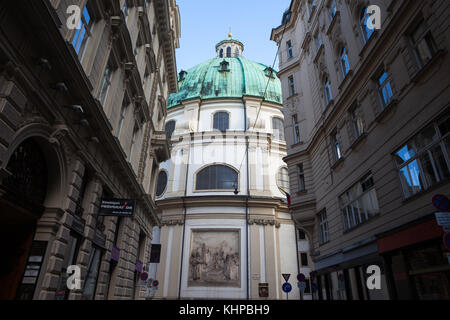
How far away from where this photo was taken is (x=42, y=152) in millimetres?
8688

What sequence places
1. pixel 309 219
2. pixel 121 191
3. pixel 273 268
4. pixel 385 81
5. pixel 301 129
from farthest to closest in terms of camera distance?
pixel 273 268 → pixel 301 129 → pixel 309 219 → pixel 121 191 → pixel 385 81

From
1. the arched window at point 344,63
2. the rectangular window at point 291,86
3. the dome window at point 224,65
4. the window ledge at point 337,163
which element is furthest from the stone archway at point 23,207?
the dome window at point 224,65

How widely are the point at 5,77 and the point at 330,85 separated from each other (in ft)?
47.7

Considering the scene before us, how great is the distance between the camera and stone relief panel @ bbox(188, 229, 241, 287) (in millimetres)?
28656

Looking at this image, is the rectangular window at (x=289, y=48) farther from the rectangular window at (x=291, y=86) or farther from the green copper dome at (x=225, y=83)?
the green copper dome at (x=225, y=83)

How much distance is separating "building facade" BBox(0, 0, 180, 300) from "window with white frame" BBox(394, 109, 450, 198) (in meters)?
9.96

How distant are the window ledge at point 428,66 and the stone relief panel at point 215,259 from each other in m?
24.2

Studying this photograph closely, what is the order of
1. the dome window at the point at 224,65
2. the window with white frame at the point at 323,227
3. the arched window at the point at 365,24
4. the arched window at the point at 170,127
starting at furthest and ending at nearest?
the dome window at the point at 224,65, the arched window at the point at 170,127, the window with white frame at the point at 323,227, the arched window at the point at 365,24

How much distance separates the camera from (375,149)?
443 inches

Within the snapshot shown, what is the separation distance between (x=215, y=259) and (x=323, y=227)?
15.1 m

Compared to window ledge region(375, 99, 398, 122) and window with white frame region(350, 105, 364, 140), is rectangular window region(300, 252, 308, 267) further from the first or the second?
window ledge region(375, 99, 398, 122)

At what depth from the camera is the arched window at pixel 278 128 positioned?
39.3 m
